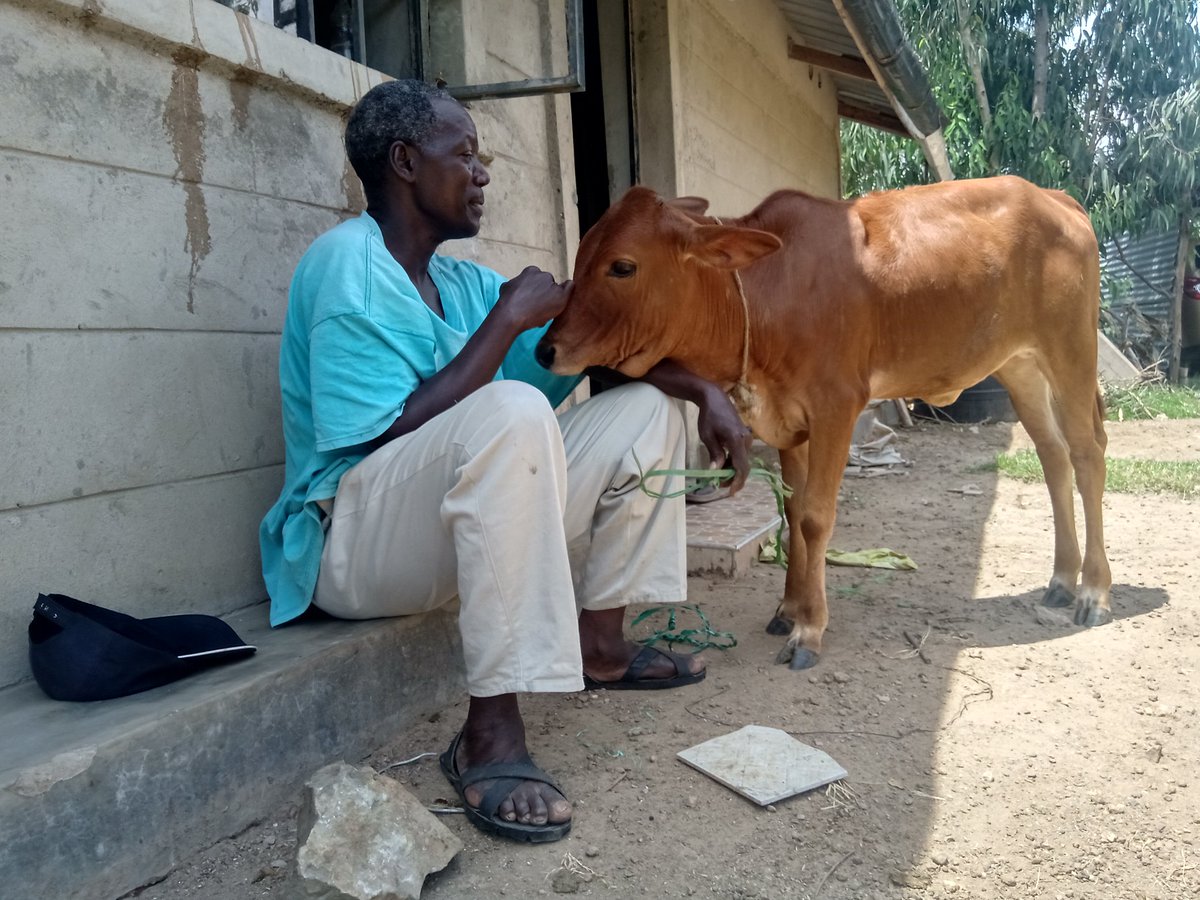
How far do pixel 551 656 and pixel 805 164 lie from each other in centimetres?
841

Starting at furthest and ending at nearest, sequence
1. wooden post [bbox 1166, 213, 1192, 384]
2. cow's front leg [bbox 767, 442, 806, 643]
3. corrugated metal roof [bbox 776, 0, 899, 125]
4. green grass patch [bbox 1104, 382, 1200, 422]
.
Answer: wooden post [bbox 1166, 213, 1192, 384] → green grass patch [bbox 1104, 382, 1200, 422] → corrugated metal roof [bbox 776, 0, 899, 125] → cow's front leg [bbox 767, 442, 806, 643]

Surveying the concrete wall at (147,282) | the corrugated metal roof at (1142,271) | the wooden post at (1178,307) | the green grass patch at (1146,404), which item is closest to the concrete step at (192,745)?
the concrete wall at (147,282)

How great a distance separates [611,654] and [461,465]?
3.16 ft

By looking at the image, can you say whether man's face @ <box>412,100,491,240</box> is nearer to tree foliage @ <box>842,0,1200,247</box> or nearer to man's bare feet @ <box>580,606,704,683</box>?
man's bare feet @ <box>580,606,704,683</box>

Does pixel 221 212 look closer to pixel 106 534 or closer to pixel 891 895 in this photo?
pixel 106 534

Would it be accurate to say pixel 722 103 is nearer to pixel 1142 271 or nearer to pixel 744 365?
pixel 744 365

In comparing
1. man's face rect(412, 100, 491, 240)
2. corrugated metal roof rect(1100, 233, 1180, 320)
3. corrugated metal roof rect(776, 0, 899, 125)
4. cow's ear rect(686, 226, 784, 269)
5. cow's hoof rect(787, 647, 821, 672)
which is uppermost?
corrugated metal roof rect(776, 0, 899, 125)

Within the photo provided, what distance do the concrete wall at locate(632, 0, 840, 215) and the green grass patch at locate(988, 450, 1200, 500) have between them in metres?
2.57

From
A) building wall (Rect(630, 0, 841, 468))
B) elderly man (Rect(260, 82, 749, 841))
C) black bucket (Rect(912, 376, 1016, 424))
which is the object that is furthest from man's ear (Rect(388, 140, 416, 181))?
black bucket (Rect(912, 376, 1016, 424))

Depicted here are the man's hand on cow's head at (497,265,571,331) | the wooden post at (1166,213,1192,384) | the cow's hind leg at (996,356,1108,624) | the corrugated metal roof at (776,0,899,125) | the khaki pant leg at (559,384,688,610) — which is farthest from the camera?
the wooden post at (1166,213,1192,384)

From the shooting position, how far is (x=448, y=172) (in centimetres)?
244

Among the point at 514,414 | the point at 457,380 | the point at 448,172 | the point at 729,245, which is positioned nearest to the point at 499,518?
the point at 514,414

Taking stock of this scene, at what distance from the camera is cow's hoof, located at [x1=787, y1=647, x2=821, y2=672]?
3.01 m

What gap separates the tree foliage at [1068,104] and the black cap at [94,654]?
44.6ft
